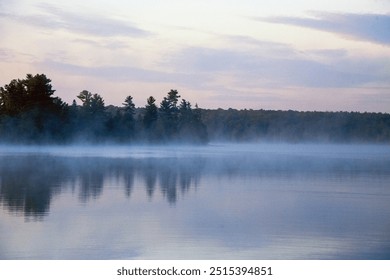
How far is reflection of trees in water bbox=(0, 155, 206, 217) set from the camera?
8219mm

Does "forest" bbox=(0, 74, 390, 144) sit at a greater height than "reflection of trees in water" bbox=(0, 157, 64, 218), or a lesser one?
greater

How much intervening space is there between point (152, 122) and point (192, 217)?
23948mm

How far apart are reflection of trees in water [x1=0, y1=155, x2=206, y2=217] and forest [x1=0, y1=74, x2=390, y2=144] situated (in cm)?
1122

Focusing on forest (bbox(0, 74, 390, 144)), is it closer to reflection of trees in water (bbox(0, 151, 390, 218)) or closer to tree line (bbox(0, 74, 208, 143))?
tree line (bbox(0, 74, 208, 143))

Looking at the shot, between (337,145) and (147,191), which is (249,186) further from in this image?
(337,145)

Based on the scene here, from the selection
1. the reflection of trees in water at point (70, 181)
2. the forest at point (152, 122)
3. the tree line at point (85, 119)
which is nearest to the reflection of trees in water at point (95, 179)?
the reflection of trees in water at point (70, 181)

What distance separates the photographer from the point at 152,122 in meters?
31.2

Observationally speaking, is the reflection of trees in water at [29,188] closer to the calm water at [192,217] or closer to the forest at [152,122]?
the calm water at [192,217]

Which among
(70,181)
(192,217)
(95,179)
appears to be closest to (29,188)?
(70,181)

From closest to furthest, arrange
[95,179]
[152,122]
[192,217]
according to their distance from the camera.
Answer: [192,217]
[95,179]
[152,122]

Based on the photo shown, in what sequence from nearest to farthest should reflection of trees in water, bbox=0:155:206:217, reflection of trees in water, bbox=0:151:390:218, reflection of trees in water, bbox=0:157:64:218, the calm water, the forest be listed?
the calm water → reflection of trees in water, bbox=0:157:64:218 → reflection of trees in water, bbox=0:155:206:217 → reflection of trees in water, bbox=0:151:390:218 → the forest

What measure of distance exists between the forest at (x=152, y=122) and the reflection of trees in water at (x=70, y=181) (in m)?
11.2

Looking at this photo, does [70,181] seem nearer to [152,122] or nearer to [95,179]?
[95,179]

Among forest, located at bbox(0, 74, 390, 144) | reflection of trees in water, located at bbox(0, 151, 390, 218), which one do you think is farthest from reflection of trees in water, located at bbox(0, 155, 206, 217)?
forest, located at bbox(0, 74, 390, 144)
